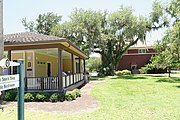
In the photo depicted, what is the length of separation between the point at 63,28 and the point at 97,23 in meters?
5.22

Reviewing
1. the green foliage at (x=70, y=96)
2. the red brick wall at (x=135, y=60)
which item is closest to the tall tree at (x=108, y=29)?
the red brick wall at (x=135, y=60)

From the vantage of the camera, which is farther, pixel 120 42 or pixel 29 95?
pixel 120 42

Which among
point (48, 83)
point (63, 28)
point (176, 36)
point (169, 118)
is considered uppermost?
point (63, 28)

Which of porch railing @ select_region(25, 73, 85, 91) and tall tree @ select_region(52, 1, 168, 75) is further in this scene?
tall tree @ select_region(52, 1, 168, 75)

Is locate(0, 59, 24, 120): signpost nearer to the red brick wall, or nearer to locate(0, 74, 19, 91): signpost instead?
locate(0, 74, 19, 91): signpost

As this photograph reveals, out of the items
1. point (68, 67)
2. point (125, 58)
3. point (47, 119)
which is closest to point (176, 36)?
point (68, 67)

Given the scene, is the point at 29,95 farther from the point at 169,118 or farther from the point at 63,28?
the point at 63,28

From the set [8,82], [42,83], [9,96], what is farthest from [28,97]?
[8,82]

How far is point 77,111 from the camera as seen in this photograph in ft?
30.9

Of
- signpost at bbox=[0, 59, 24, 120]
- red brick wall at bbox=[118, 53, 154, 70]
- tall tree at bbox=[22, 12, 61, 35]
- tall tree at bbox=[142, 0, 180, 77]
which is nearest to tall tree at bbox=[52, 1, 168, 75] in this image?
tall tree at bbox=[142, 0, 180, 77]

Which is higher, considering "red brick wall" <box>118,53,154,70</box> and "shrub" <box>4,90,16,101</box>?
"red brick wall" <box>118,53,154,70</box>

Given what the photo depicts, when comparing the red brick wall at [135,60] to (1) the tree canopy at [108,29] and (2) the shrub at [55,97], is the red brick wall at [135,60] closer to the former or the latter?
(1) the tree canopy at [108,29]

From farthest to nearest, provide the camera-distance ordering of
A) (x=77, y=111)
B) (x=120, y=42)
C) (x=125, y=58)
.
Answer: (x=125, y=58) < (x=120, y=42) < (x=77, y=111)

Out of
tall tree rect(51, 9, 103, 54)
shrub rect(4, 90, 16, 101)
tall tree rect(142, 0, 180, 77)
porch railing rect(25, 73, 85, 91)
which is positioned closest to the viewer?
shrub rect(4, 90, 16, 101)
